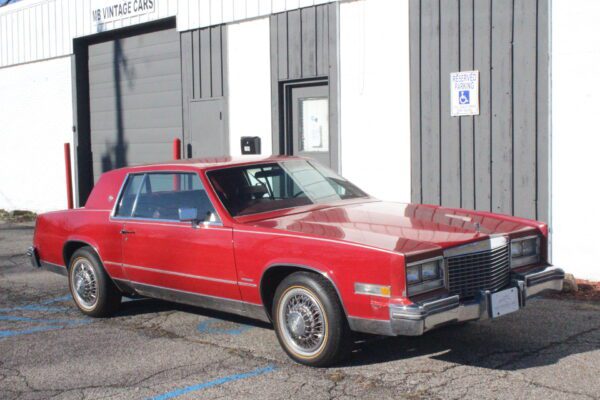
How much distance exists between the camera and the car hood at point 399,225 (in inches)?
→ 211

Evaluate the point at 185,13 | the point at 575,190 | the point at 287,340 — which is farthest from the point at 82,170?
the point at 287,340

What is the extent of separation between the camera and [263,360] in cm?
588

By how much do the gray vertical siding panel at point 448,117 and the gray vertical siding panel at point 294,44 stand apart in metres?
2.47

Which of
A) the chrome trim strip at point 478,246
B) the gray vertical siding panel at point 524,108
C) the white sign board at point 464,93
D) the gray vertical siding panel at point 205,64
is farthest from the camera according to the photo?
the gray vertical siding panel at point 205,64

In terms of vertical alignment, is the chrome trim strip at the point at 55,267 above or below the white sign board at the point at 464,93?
→ below

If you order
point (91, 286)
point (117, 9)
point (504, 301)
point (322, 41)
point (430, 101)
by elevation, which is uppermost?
point (117, 9)

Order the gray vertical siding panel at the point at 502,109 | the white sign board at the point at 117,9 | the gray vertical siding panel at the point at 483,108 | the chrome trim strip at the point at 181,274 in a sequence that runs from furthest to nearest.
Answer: the white sign board at the point at 117,9 < the gray vertical siding panel at the point at 483,108 < the gray vertical siding panel at the point at 502,109 < the chrome trim strip at the point at 181,274

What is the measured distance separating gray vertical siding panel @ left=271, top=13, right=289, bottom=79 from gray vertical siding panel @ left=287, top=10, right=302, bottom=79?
59 millimetres

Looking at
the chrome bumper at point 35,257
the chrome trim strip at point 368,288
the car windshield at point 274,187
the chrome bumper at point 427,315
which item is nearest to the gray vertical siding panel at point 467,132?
the car windshield at point 274,187

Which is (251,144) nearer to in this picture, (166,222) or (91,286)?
(91,286)

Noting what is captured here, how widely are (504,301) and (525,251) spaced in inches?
29.3

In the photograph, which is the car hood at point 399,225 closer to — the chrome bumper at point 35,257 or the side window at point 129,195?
the side window at point 129,195

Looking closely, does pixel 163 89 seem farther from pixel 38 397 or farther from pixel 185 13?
pixel 38 397

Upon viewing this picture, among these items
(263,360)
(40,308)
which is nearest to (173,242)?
(263,360)
